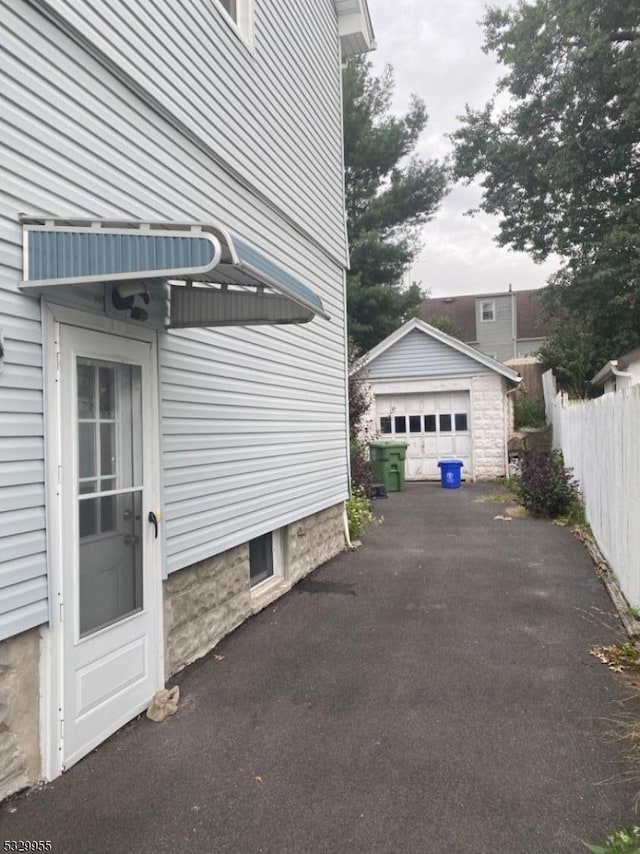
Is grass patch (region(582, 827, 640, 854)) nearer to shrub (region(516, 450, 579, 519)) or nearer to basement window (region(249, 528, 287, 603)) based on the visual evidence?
basement window (region(249, 528, 287, 603))

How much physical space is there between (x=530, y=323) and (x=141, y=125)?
1225 inches

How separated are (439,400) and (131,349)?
13196 mm

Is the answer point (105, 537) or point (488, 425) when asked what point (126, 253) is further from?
point (488, 425)

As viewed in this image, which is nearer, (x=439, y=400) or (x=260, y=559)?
(x=260, y=559)

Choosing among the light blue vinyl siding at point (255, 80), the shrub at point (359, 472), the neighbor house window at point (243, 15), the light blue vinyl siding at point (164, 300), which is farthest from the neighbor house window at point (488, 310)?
the neighbor house window at point (243, 15)

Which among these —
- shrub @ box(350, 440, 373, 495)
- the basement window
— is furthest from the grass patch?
shrub @ box(350, 440, 373, 495)

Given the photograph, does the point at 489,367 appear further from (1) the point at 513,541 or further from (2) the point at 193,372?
(2) the point at 193,372

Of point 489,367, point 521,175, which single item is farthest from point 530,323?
point 489,367

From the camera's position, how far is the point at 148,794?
9.57ft

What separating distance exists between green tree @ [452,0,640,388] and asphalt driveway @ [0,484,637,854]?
1293 cm

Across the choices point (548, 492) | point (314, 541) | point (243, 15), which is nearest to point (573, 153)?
point (548, 492)

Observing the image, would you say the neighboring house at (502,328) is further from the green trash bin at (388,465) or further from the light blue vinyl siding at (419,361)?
the green trash bin at (388,465)

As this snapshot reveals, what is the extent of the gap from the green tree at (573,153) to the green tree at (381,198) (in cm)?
368

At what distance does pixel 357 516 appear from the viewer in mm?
9555
